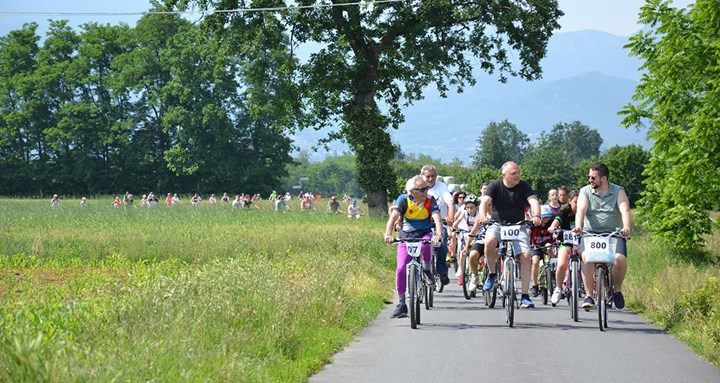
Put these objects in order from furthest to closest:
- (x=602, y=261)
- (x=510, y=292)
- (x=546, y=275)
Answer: (x=546, y=275)
(x=510, y=292)
(x=602, y=261)

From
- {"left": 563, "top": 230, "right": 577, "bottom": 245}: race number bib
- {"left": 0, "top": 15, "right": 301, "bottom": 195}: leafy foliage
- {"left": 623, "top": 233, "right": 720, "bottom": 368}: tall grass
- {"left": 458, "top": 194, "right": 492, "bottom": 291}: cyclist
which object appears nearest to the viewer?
{"left": 623, "top": 233, "right": 720, "bottom": 368}: tall grass

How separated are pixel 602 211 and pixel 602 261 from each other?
0.64 metres

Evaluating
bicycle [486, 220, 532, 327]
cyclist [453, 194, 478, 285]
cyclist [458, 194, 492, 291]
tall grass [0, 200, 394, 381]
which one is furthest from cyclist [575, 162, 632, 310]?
cyclist [453, 194, 478, 285]

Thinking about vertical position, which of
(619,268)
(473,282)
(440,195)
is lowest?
(473,282)

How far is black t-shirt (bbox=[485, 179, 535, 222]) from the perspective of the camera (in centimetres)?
1384

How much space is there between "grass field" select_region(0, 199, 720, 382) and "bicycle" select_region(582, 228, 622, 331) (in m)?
0.80

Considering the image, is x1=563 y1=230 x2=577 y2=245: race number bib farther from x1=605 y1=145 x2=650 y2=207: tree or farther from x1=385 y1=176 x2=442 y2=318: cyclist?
x1=605 y1=145 x2=650 y2=207: tree

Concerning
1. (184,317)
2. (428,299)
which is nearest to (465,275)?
(428,299)

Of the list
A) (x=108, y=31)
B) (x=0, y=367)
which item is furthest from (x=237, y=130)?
(x=0, y=367)

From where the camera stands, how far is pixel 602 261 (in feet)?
41.9

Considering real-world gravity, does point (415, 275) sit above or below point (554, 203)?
below

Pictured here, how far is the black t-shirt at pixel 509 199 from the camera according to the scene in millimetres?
13844

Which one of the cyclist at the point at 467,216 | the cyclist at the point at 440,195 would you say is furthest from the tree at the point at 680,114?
the cyclist at the point at 440,195

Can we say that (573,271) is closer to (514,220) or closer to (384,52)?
(514,220)
